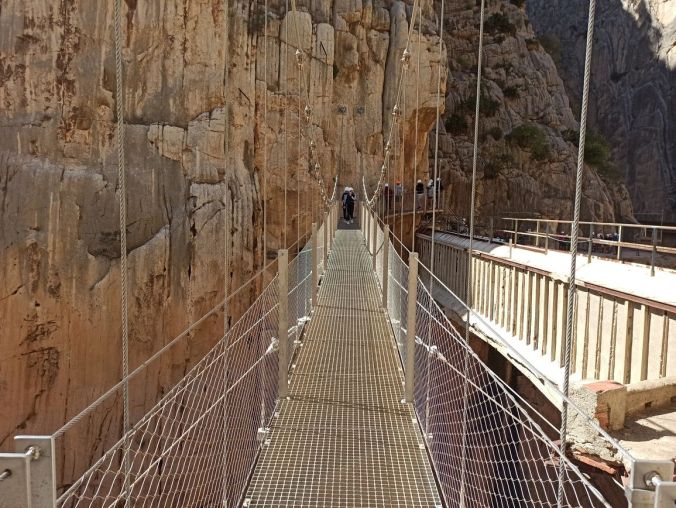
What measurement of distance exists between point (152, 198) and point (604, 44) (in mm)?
25532

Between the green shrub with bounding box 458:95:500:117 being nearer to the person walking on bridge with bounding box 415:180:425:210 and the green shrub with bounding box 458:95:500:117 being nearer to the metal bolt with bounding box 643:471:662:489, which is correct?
the person walking on bridge with bounding box 415:180:425:210

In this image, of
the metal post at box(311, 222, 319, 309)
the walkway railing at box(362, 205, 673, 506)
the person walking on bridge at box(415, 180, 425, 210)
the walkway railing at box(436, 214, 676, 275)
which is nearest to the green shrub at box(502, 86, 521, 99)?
the walkway railing at box(436, 214, 676, 275)

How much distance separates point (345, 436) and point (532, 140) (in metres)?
18.7

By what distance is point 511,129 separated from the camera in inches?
788

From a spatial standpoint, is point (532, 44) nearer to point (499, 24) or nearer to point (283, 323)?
point (499, 24)

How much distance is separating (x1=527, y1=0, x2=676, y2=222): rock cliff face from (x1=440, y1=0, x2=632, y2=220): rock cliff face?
273 cm

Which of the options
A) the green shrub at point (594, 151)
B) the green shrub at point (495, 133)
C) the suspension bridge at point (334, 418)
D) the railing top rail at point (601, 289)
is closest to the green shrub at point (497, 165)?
the green shrub at point (495, 133)

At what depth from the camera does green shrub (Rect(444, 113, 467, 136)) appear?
779 inches

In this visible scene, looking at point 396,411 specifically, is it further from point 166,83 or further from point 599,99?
point 599,99

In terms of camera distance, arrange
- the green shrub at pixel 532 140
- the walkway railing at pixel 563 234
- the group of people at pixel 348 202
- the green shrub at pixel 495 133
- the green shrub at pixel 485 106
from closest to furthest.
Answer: the walkway railing at pixel 563 234, the group of people at pixel 348 202, the green shrub at pixel 532 140, the green shrub at pixel 495 133, the green shrub at pixel 485 106

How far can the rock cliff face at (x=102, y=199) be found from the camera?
7.67 m

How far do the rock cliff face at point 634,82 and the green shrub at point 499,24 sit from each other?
5.18 meters

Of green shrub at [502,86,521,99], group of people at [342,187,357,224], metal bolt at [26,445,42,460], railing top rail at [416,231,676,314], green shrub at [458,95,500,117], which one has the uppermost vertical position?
green shrub at [502,86,521,99]

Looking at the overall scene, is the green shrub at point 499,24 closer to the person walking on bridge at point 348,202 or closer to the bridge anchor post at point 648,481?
the person walking on bridge at point 348,202
